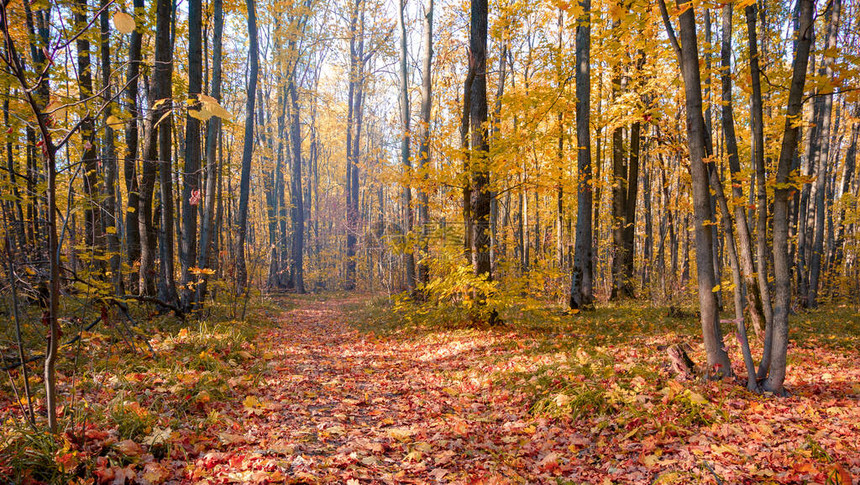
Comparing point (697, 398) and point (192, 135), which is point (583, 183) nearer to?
point (697, 398)

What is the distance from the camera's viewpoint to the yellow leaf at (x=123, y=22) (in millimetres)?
2145

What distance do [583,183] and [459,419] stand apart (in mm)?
6557

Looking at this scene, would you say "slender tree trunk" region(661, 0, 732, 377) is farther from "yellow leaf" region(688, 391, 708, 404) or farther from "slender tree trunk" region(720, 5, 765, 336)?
"yellow leaf" region(688, 391, 708, 404)

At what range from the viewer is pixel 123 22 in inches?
86.4

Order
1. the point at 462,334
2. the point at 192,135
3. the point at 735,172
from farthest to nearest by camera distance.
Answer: the point at 192,135, the point at 462,334, the point at 735,172

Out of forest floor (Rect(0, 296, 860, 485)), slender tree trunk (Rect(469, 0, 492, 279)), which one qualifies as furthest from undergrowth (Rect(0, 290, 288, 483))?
slender tree trunk (Rect(469, 0, 492, 279))

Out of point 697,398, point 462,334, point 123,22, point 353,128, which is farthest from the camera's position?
point 353,128

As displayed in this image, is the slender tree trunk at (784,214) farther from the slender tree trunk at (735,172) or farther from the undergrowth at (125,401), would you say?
the undergrowth at (125,401)

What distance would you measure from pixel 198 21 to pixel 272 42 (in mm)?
12923

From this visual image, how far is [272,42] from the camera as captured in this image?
1952cm

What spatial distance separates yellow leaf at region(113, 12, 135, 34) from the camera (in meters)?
2.14

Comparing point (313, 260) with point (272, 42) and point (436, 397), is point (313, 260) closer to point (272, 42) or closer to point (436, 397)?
point (272, 42)

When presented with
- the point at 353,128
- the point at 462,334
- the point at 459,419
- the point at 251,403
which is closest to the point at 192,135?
the point at 251,403

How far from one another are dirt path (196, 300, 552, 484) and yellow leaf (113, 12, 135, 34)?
2717 millimetres
